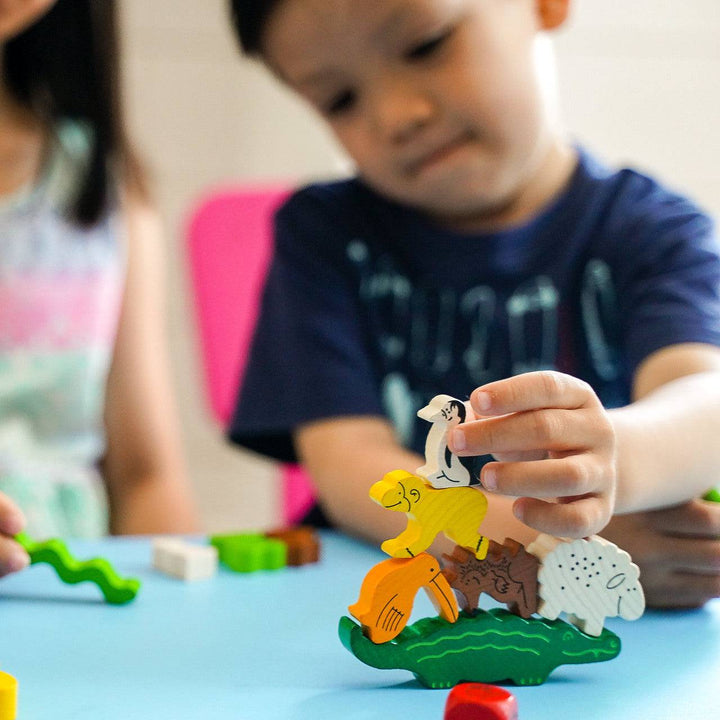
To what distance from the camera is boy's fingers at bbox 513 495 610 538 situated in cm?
45

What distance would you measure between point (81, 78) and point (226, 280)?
0.99 feet

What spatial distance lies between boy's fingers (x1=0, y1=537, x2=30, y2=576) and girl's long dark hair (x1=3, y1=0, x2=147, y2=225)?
646mm

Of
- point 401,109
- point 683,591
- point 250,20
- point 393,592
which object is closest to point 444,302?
point 401,109

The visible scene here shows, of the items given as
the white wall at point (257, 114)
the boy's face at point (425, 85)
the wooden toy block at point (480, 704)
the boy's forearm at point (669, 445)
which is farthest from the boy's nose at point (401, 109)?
the white wall at point (257, 114)

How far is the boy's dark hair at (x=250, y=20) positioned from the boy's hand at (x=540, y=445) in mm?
514

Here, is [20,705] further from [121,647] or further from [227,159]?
[227,159]

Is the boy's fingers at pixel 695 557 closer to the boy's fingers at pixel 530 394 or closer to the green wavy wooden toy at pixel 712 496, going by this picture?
the green wavy wooden toy at pixel 712 496

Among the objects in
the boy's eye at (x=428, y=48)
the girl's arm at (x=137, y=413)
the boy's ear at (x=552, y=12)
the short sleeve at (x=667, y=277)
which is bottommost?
the girl's arm at (x=137, y=413)

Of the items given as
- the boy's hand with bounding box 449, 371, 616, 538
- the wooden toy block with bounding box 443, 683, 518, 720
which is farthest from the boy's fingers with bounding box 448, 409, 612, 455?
the wooden toy block with bounding box 443, 683, 518, 720

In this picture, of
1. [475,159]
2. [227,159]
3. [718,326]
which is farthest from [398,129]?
[227,159]

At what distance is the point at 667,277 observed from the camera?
2.68ft

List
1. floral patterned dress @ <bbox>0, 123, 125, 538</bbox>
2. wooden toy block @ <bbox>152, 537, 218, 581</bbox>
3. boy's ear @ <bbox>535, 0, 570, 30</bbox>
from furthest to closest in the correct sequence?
floral patterned dress @ <bbox>0, 123, 125, 538</bbox> < boy's ear @ <bbox>535, 0, 570, 30</bbox> < wooden toy block @ <bbox>152, 537, 218, 581</bbox>

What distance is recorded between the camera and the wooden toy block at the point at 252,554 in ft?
2.28

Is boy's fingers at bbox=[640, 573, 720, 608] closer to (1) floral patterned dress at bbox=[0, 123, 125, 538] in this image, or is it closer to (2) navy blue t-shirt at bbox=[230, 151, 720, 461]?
(2) navy blue t-shirt at bbox=[230, 151, 720, 461]
